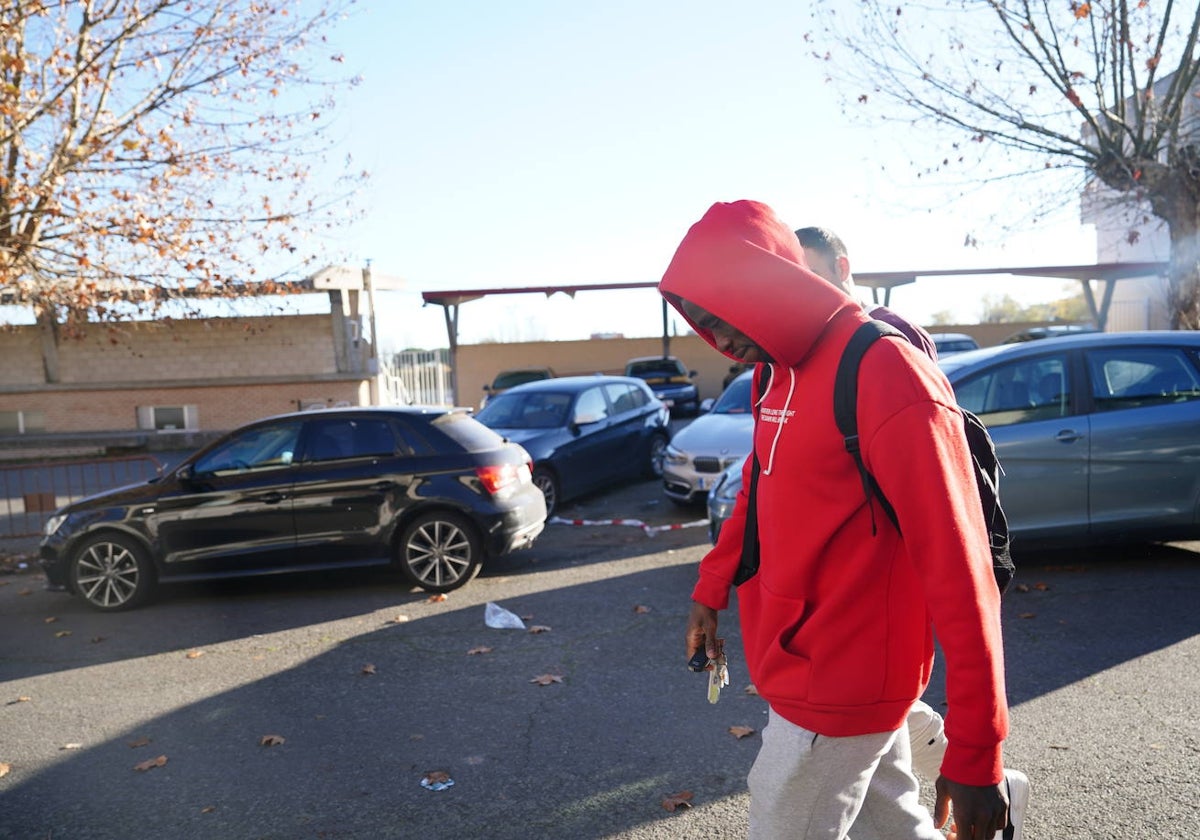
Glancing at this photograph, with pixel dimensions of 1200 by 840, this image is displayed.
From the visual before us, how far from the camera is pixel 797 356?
2082mm

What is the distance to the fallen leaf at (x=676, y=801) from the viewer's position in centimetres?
380

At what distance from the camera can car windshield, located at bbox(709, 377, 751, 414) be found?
11.4 meters

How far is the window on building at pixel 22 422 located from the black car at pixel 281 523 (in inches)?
709

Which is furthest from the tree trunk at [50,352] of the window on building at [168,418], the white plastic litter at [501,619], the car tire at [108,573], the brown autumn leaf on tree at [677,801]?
the brown autumn leaf on tree at [677,801]

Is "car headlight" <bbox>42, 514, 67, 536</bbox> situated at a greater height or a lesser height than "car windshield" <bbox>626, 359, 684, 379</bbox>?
lesser

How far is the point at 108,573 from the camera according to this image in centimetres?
782

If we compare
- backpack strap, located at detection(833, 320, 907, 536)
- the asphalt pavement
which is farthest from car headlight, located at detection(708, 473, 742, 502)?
backpack strap, located at detection(833, 320, 907, 536)

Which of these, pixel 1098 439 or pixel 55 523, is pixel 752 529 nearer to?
pixel 1098 439

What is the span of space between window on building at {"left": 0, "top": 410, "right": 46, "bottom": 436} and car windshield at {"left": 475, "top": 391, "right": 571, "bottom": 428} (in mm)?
16380

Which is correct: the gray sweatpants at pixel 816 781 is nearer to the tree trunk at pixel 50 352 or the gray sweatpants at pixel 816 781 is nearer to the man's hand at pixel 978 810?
the man's hand at pixel 978 810

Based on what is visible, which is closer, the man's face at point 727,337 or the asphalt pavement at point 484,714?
the man's face at point 727,337

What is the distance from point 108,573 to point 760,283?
7.39 metres

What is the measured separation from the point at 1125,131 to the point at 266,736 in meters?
12.4

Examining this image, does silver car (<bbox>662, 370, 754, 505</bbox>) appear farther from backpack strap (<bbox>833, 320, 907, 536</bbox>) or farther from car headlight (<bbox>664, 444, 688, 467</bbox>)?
backpack strap (<bbox>833, 320, 907, 536</bbox>)
